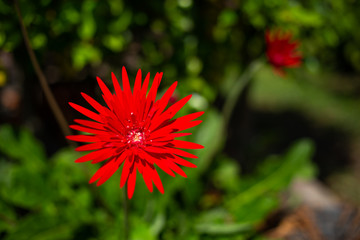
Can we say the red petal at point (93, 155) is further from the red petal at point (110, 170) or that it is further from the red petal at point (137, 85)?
the red petal at point (137, 85)

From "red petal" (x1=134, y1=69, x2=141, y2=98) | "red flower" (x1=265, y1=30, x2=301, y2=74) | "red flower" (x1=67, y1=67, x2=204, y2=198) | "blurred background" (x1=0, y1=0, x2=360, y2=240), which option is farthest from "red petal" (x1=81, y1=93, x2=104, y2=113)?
"red flower" (x1=265, y1=30, x2=301, y2=74)

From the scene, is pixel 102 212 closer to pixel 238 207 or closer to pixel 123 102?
pixel 238 207

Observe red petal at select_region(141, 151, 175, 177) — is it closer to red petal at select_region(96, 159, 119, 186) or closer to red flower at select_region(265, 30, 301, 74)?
red petal at select_region(96, 159, 119, 186)

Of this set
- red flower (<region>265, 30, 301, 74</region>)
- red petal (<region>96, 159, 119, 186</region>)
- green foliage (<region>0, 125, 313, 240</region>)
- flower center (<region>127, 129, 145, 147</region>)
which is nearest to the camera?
red petal (<region>96, 159, 119, 186</region>)

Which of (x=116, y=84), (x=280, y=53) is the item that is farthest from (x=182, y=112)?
(x=116, y=84)

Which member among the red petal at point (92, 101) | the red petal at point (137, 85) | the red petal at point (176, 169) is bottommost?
the red petal at point (176, 169)

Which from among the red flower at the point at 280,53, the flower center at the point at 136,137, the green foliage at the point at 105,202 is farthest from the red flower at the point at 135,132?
the red flower at the point at 280,53

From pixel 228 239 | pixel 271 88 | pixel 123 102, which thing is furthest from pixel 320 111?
pixel 123 102
